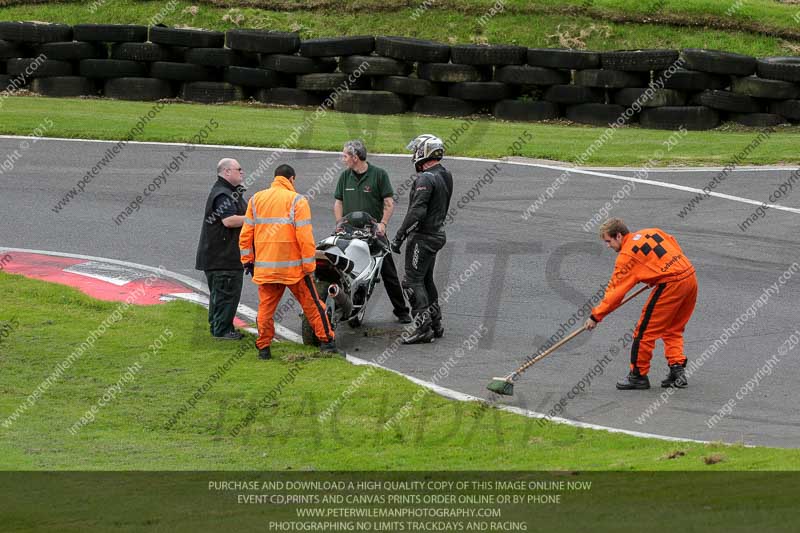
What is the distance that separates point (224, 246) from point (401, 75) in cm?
1129

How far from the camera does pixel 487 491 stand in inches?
301

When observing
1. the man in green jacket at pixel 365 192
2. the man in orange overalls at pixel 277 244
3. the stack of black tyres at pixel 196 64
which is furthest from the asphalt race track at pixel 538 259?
the stack of black tyres at pixel 196 64

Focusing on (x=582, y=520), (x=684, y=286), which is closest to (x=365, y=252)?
(x=684, y=286)

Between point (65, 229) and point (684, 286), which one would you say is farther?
point (65, 229)

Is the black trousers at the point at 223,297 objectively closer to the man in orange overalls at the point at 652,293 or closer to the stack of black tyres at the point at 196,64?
the man in orange overalls at the point at 652,293

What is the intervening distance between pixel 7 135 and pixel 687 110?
12.5 meters

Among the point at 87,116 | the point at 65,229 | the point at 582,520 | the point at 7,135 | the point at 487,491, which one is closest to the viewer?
the point at 582,520

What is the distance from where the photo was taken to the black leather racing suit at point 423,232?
11781mm

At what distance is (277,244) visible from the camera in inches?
435

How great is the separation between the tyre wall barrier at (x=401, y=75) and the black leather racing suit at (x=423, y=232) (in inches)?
406

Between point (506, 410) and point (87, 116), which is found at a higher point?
point (506, 410)

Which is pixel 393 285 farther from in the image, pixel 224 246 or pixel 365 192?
pixel 224 246

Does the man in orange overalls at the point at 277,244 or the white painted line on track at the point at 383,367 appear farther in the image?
the man in orange overalls at the point at 277,244

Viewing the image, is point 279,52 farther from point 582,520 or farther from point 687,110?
point 582,520
